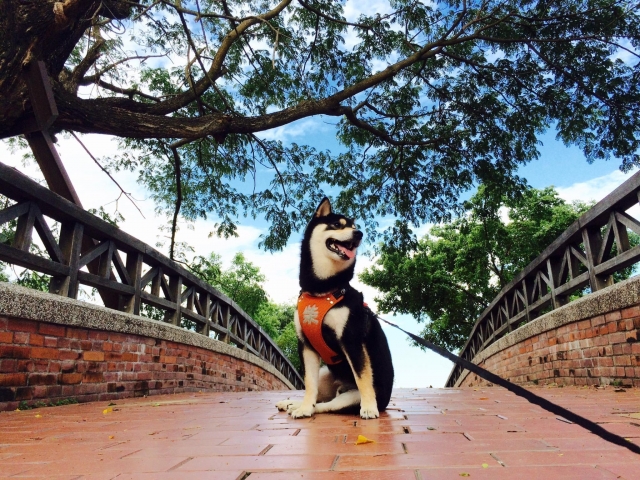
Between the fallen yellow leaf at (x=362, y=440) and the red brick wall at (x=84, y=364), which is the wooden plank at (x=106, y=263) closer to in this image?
the red brick wall at (x=84, y=364)

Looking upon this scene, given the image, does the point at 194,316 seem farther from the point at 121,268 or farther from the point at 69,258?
the point at 69,258

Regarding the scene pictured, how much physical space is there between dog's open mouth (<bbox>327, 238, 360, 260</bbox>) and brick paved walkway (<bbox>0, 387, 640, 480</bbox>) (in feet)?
3.90

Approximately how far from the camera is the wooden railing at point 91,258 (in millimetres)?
4852

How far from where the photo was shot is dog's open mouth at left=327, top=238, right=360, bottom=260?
3.63 meters

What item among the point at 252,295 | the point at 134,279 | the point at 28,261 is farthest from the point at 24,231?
the point at 252,295

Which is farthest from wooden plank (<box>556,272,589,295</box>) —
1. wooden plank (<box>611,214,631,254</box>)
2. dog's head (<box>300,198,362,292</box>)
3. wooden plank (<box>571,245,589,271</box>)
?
dog's head (<box>300,198,362,292</box>)

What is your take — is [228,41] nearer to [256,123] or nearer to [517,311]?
[256,123]

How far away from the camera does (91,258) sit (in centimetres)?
584

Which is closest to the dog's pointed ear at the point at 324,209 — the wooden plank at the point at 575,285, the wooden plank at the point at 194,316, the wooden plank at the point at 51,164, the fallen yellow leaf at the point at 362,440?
the fallen yellow leaf at the point at 362,440

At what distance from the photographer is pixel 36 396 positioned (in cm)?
469

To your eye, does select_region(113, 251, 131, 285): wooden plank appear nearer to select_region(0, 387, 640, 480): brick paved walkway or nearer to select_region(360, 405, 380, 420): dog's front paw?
select_region(0, 387, 640, 480): brick paved walkway

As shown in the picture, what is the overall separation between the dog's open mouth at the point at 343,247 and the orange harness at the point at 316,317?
312mm

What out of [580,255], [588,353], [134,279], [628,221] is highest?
[628,221]

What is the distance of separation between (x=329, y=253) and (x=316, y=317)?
0.50 meters
